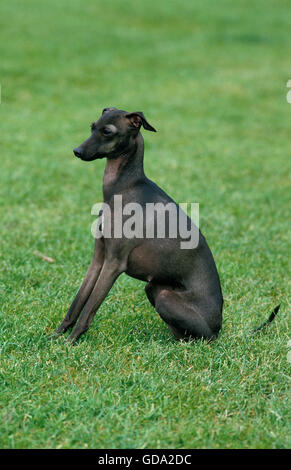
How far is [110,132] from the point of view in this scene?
358cm

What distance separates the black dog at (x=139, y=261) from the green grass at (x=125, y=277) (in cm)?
22

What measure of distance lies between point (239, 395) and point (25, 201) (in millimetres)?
4201

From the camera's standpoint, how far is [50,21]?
689 inches

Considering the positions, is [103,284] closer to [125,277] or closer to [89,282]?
[89,282]

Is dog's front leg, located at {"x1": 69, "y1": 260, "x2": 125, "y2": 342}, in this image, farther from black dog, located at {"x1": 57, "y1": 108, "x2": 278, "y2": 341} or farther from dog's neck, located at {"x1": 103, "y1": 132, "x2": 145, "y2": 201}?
dog's neck, located at {"x1": 103, "y1": 132, "x2": 145, "y2": 201}

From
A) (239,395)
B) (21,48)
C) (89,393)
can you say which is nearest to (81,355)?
(89,393)

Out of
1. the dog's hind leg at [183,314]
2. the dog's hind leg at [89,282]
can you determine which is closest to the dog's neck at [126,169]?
the dog's hind leg at [89,282]

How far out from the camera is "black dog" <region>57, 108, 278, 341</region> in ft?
11.9
